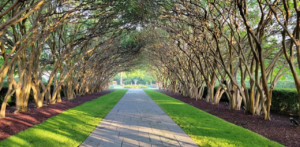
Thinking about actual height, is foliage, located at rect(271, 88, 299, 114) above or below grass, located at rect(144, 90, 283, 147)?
above

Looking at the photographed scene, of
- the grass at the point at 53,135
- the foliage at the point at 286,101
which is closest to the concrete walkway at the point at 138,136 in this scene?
the grass at the point at 53,135

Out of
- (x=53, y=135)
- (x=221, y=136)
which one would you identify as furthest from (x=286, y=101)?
(x=53, y=135)

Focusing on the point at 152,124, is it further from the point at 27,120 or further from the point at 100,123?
the point at 27,120

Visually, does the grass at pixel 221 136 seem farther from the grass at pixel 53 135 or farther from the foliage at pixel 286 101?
the foliage at pixel 286 101

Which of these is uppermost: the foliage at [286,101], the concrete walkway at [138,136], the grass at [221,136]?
the foliage at [286,101]

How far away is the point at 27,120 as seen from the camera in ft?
27.4

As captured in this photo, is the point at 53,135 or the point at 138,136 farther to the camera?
the point at 138,136

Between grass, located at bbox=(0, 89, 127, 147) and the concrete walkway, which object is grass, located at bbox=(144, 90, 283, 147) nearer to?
the concrete walkway

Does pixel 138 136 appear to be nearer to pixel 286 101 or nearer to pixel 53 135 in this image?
pixel 53 135

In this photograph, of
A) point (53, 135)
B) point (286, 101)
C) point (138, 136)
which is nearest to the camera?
point (53, 135)

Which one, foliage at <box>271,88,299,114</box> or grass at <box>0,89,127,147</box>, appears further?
foliage at <box>271,88,299,114</box>

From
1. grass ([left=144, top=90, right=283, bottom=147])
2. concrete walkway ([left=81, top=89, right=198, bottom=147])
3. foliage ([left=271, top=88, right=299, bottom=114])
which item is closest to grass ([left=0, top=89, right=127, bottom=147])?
concrete walkway ([left=81, top=89, right=198, bottom=147])

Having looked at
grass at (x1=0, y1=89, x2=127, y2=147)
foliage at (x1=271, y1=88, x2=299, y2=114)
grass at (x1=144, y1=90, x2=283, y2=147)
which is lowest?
grass at (x1=144, y1=90, x2=283, y2=147)

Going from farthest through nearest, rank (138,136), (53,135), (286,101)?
(286,101), (138,136), (53,135)
